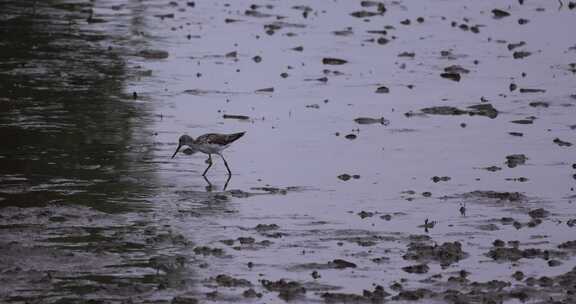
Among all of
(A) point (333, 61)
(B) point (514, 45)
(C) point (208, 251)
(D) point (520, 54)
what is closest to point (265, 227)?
(C) point (208, 251)

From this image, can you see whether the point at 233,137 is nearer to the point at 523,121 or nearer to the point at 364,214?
the point at 364,214

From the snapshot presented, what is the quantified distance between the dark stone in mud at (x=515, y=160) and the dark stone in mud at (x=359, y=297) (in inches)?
275

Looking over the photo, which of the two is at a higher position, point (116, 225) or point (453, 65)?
point (453, 65)

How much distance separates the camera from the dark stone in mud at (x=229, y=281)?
13602 millimetres

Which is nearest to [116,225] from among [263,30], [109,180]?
[109,180]

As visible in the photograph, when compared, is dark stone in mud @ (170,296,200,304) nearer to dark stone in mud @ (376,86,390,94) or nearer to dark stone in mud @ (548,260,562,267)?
dark stone in mud @ (548,260,562,267)

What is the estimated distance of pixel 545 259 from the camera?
1473 cm

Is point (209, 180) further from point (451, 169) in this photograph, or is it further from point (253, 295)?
point (253, 295)

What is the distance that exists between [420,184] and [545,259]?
13.1ft

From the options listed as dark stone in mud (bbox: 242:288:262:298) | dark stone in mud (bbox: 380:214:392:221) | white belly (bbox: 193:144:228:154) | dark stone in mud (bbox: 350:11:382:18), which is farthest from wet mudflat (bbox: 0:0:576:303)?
white belly (bbox: 193:144:228:154)

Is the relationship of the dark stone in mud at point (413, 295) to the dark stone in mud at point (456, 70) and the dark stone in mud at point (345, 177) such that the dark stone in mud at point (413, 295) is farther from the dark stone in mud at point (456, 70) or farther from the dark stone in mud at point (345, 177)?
the dark stone in mud at point (456, 70)

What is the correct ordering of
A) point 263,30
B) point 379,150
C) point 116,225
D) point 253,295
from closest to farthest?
point 253,295, point 116,225, point 379,150, point 263,30

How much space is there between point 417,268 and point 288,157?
626cm

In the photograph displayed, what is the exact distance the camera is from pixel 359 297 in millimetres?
13219
